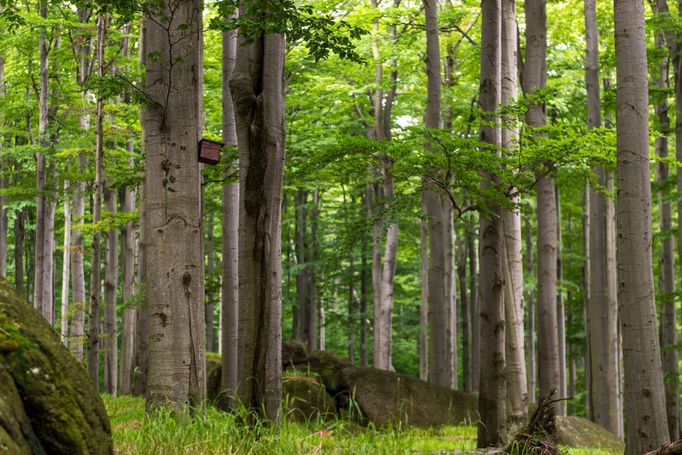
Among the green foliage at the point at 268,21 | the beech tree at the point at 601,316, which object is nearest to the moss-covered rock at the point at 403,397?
the beech tree at the point at 601,316

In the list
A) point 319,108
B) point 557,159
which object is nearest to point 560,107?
point 319,108

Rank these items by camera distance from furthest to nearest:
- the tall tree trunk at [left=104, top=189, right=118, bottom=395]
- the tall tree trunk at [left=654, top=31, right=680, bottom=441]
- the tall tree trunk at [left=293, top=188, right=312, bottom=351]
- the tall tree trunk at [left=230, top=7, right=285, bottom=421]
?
the tall tree trunk at [left=293, top=188, right=312, bottom=351]
the tall tree trunk at [left=654, top=31, right=680, bottom=441]
the tall tree trunk at [left=104, top=189, right=118, bottom=395]
the tall tree trunk at [left=230, top=7, right=285, bottom=421]

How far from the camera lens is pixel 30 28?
54.6 feet

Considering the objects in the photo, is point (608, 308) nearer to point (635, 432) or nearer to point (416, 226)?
point (635, 432)

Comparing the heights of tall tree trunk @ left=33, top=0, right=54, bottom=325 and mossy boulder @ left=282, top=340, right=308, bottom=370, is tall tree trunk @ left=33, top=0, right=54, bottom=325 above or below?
above

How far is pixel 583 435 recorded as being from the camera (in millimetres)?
12898

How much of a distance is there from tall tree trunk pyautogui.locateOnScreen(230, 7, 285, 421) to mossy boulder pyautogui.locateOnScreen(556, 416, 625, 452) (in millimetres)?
7743

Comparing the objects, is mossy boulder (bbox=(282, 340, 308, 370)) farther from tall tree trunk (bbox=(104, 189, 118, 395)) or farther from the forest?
tall tree trunk (bbox=(104, 189, 118, 395))

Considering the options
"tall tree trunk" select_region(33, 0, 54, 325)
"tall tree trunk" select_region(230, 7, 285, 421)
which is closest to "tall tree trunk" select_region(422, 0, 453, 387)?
"tall tree trunk" select_region(33, 0, 54, 325)

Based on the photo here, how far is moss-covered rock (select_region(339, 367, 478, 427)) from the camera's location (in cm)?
1409

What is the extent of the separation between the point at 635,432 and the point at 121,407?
297 inches

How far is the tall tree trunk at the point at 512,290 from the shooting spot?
31.0 ft

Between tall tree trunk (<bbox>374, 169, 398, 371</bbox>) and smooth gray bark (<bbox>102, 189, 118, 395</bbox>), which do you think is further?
tall tree trunk (<bbox>374, 169, 398, 371</bbox>)

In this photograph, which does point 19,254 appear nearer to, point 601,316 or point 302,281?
point 302,281
